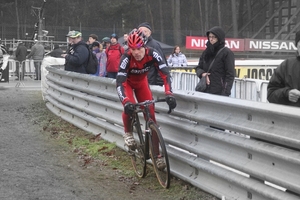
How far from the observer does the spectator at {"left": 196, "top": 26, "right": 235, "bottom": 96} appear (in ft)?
25.5

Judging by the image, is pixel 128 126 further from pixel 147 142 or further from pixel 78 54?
pixel 78 54

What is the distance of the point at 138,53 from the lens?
20.8ft

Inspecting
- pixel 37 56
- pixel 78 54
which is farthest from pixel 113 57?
pixel 37 56

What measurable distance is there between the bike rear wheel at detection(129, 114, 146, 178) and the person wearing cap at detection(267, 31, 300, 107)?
6.13ft

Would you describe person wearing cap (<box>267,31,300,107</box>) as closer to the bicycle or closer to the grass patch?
the grass patch

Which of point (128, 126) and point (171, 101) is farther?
point (128, 126)

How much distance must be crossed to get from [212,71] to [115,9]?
58.7m

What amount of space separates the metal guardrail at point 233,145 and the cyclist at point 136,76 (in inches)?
8.8

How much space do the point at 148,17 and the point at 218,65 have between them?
66.1 meters

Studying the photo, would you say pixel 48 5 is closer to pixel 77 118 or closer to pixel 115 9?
pixel 115 9

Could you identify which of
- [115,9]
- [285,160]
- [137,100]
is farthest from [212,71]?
[115,9]

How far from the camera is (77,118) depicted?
34.9ft

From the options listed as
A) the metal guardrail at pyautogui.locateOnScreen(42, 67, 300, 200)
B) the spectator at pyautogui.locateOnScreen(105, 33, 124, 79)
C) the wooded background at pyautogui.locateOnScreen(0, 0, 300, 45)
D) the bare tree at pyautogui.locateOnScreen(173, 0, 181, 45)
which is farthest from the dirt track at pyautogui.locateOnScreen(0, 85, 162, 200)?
the bare tree at pyautogui.locateOnScreen(173, 0, 181, 45)

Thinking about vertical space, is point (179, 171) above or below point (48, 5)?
below
